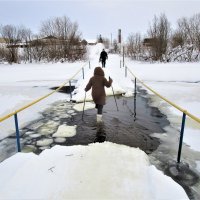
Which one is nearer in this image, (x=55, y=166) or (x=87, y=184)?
(x=87, y=184)

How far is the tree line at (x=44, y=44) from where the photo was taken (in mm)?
34600

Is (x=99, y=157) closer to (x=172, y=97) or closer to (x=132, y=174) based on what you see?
(x=132, y=174)

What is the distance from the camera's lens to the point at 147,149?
5180 millimetres

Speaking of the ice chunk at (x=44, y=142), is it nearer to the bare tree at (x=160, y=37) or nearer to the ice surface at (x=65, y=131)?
the ice surface at (x=65, y=131)

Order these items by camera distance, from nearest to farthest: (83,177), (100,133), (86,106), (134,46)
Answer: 1. (83,177)
2. (100,133)
3. (86,106)
4. (134,46)

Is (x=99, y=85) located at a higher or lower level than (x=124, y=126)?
higher

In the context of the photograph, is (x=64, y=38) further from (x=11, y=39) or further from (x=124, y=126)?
(x=124, y=126)

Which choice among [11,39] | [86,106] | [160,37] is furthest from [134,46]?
[86,106]

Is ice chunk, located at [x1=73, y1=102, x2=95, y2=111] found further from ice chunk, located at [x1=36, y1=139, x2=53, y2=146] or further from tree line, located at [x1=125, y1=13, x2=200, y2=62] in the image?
tree line, located at [x1=125, y1=13, x2=200, y2=62]

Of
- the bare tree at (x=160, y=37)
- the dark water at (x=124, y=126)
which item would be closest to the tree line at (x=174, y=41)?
the bare tree at (x=160, y=37)

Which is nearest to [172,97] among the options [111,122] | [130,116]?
[130,116]

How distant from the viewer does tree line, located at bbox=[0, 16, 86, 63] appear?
34.6 metres

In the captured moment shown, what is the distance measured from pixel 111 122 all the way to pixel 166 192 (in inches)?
155

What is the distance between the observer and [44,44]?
34.8 meters
